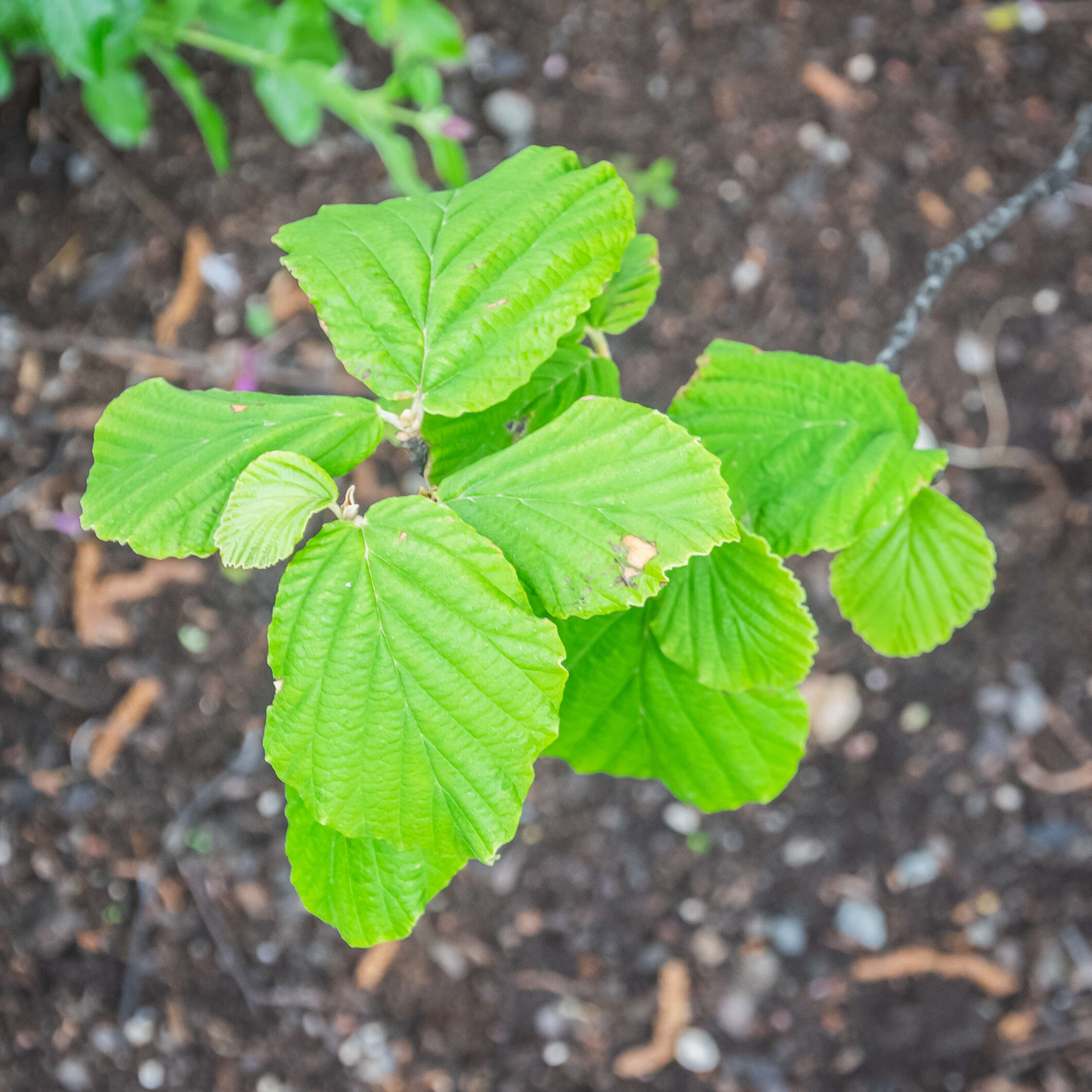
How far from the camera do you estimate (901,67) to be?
2262 mm

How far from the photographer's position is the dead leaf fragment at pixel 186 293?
2.24 meters

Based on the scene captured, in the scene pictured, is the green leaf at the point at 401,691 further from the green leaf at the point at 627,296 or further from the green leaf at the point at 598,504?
the green leaf at the point at 627,296

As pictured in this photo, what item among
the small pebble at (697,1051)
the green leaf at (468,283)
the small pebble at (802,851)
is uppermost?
the green leaf at (468,283)

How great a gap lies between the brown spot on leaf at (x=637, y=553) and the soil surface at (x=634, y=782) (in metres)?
1.47

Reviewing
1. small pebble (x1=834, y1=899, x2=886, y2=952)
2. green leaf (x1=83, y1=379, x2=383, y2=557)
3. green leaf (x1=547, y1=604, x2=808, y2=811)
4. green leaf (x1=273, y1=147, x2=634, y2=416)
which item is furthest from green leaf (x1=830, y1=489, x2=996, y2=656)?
small pebble (x1=834, y1=899, x2=886, y2=952)

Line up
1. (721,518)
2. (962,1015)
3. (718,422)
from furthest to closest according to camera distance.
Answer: (962,1015) → (718,422) → (721,518)

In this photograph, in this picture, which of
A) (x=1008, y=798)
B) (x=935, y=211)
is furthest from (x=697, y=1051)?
(x=935, y=211)

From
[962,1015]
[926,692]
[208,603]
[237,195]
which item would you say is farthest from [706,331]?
[962,1015]

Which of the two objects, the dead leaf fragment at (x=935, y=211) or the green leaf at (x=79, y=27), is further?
the dead leaf fragment at (x=935, y=211)

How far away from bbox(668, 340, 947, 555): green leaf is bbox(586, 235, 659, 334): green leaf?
3.8 inches

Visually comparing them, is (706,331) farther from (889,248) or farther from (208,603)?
(208,603)

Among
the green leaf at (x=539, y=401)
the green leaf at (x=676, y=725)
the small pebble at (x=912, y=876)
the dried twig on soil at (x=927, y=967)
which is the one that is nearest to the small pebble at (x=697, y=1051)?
the dried twig on soil at (x=927, y=967)

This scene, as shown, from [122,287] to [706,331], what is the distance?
1.51 m

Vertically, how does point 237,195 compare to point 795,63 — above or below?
below
